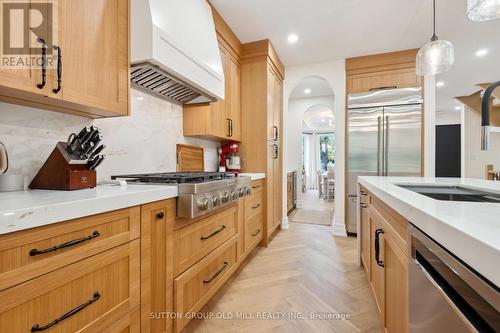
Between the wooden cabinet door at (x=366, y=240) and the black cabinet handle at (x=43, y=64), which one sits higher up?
the black cabinet handle at (x=43, y=64)

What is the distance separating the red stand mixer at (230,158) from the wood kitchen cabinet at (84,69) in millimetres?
1586

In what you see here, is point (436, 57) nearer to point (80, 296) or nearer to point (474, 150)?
point (80, 296)

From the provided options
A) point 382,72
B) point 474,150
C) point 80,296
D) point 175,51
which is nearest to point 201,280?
point 80,296

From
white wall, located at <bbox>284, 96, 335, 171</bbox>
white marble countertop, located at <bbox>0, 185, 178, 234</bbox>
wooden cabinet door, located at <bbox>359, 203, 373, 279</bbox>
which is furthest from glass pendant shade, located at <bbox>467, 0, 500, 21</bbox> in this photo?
white wall, located at <bbox>284, 96, 335, 171</bbox>

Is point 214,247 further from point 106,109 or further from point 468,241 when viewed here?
point 468,241

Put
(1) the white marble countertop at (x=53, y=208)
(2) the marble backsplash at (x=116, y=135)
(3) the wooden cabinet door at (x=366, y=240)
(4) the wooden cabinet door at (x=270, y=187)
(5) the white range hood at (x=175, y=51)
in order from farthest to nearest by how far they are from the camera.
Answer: (4) the wooden cabinet door at (x=270, y=187)
(3) the wooden cabinet door at (x=366, y=240)
(5) the white range hood at (x=175, y=51)
(2) the marble backsplash at (x=116, y=135)
(1) the white marble countertop at (x=53, y=208)

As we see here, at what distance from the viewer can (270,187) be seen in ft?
9.87

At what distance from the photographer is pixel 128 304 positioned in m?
0.95

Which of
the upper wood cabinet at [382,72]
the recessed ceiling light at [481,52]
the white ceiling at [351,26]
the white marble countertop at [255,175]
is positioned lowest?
the white marble countertop at [255,175]

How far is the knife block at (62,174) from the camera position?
1041 millimetres

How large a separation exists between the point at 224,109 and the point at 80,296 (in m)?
2.13

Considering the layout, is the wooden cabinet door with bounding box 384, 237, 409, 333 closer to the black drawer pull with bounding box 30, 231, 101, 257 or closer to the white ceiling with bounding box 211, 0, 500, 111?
the black drawer pull with bounding box 30, 231, 101, 257

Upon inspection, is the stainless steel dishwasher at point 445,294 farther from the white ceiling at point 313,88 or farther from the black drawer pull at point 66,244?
the white ceiling at point 313,88

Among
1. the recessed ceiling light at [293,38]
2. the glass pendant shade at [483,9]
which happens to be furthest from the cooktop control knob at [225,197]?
the recessed ceiling light at [293,38]
